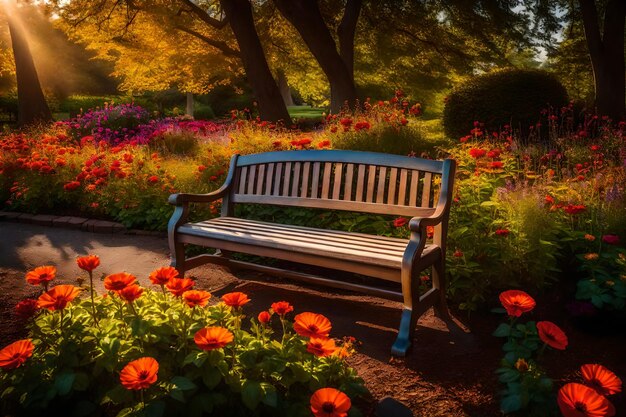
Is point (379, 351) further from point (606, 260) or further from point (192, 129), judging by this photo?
point (192, 129)

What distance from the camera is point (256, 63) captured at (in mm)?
12188

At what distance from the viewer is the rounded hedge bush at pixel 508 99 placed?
9203 mm

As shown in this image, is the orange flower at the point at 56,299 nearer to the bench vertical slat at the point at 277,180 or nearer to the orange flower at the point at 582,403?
the orange flower at the point at 582,403

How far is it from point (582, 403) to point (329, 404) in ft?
2.54

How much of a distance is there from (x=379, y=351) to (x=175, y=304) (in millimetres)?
1393

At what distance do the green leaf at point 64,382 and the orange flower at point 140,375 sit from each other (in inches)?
17.4

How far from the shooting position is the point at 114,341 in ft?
6.27

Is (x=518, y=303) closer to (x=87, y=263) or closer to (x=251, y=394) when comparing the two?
(x=251, y=394)

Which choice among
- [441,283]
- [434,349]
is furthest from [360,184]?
[434,349]

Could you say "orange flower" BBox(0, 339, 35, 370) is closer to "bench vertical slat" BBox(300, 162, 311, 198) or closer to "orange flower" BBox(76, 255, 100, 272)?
"orange flower" BBox(76, 255, 100, 272)

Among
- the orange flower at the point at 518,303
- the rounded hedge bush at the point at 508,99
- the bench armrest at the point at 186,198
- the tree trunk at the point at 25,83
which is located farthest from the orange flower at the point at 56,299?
the tree trunk at the point at 25,83

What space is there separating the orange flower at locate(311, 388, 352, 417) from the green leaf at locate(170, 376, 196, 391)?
1.68 feet

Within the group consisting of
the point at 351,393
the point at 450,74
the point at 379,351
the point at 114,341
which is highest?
the point at 450,74

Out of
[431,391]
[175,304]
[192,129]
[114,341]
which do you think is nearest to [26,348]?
[114,341]
